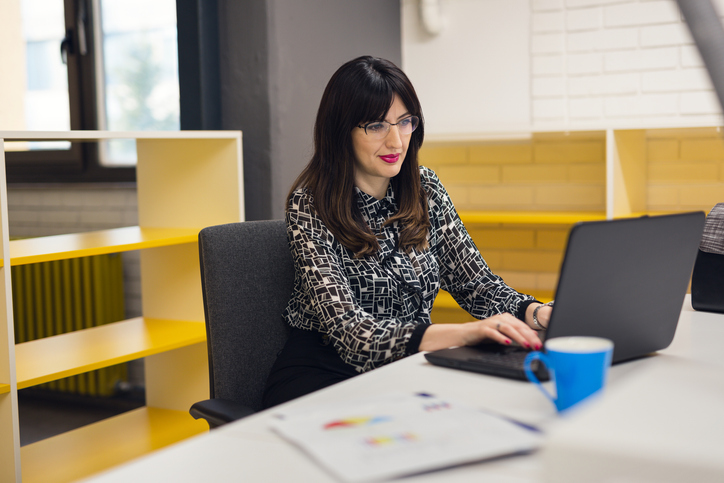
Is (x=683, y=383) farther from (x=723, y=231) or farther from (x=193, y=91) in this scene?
(x=193, y=91)

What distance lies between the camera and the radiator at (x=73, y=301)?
359cm

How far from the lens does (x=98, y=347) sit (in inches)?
89.0

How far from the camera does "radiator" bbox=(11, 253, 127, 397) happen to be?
11.8ft

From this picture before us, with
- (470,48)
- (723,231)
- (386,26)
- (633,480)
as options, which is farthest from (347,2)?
(633,480)

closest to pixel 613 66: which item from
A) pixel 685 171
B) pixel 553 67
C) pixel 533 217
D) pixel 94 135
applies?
pixel 553 67

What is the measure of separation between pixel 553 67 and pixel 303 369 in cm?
212

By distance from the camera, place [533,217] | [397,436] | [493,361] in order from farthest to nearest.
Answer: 1. [533,217]
2. [493,361]
3. [397,436]

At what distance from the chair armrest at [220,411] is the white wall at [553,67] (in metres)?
1.91

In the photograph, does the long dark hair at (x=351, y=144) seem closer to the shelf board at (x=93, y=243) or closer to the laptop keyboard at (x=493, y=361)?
the laptop keyboard at (x=493, y=361)

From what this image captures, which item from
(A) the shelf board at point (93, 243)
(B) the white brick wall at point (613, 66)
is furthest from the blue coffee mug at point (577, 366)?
(B) the white brick wall at point (613, 66)

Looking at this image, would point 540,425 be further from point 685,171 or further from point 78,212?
point 78,212

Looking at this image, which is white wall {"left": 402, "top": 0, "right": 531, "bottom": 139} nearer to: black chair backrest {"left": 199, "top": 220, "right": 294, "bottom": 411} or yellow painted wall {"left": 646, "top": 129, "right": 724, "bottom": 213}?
yellow painted wall {"left": 646, "top": 129, "right": 724, "bottom": 213}

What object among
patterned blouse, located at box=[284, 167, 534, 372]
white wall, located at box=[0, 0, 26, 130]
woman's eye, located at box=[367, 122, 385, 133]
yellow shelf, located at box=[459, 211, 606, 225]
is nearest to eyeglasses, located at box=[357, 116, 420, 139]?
woman's eye, located at box=[367, 122, 385, 133]

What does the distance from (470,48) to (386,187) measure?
1.72 meters
